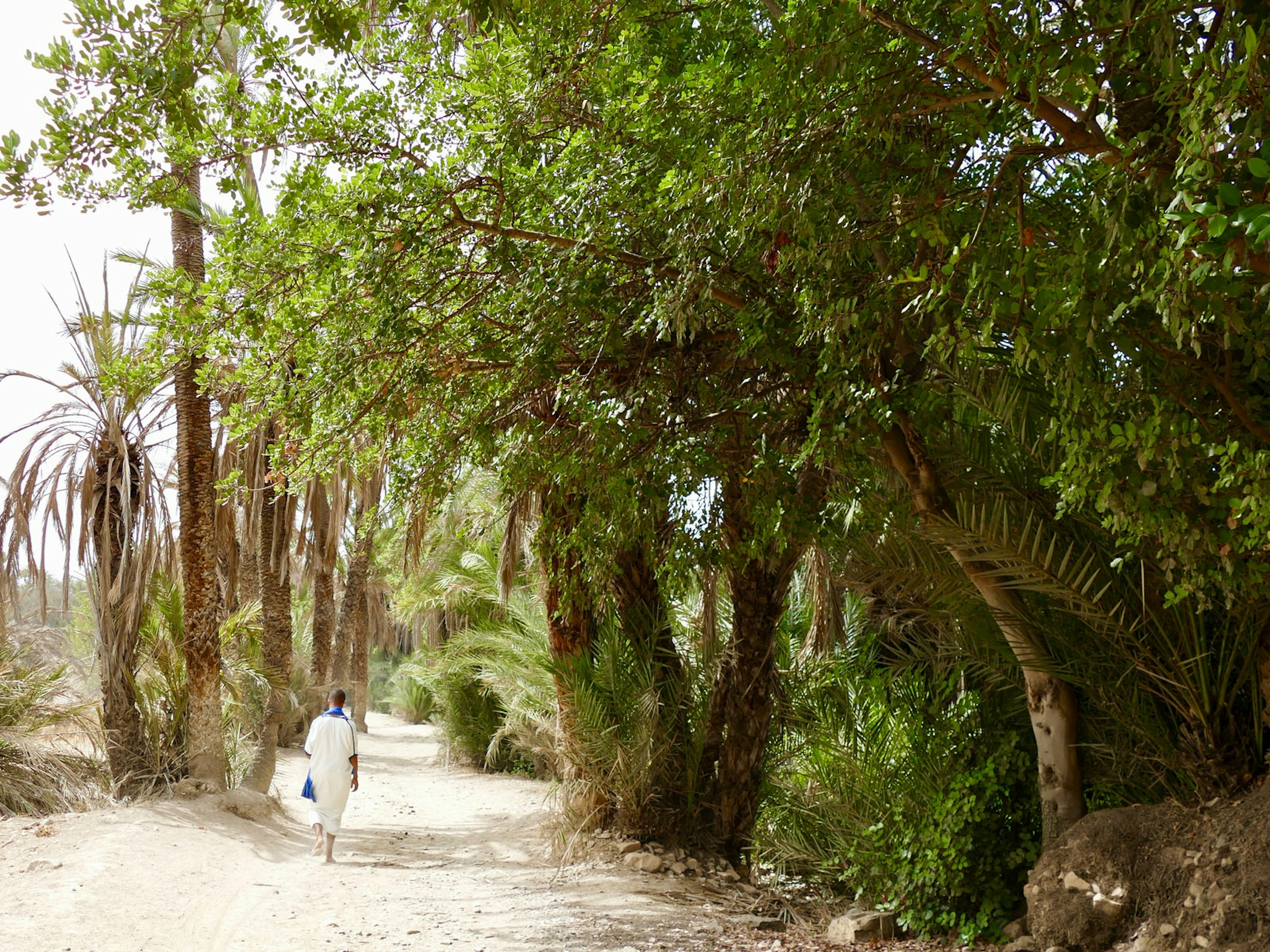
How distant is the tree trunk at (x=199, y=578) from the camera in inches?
410

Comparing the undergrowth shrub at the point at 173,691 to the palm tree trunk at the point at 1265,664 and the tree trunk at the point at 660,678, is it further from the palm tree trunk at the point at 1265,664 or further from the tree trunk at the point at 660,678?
the palm tree trunk at the point at 1265,664

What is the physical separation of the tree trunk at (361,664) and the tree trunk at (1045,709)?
1898 cm

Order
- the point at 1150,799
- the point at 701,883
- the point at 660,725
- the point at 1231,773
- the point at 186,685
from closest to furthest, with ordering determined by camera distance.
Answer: the point at 1231,773 → the point at 1150,799 → the point at 701,883 → the point at 660,725 → the point at 186,685

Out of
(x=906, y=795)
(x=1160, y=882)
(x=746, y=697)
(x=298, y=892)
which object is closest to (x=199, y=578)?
(x=298, y=892)

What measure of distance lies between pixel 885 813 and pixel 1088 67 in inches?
229

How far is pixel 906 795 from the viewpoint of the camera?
711 cm

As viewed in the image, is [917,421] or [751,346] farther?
[917,421]

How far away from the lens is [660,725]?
8.86 metres

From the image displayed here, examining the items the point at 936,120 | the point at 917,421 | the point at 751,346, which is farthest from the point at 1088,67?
the point at 917,421

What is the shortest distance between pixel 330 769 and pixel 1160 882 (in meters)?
7.02

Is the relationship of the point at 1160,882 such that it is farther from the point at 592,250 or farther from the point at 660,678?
the point at 660,678

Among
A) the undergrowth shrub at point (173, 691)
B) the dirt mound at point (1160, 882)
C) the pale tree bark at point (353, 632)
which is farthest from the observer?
the pale tree bark at point (353, 632)

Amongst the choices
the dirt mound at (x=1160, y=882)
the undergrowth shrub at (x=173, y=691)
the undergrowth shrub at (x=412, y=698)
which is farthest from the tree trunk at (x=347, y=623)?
the dirt mound at (x=1160, y=882)

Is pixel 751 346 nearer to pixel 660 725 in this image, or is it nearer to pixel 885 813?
pixel 885 813
